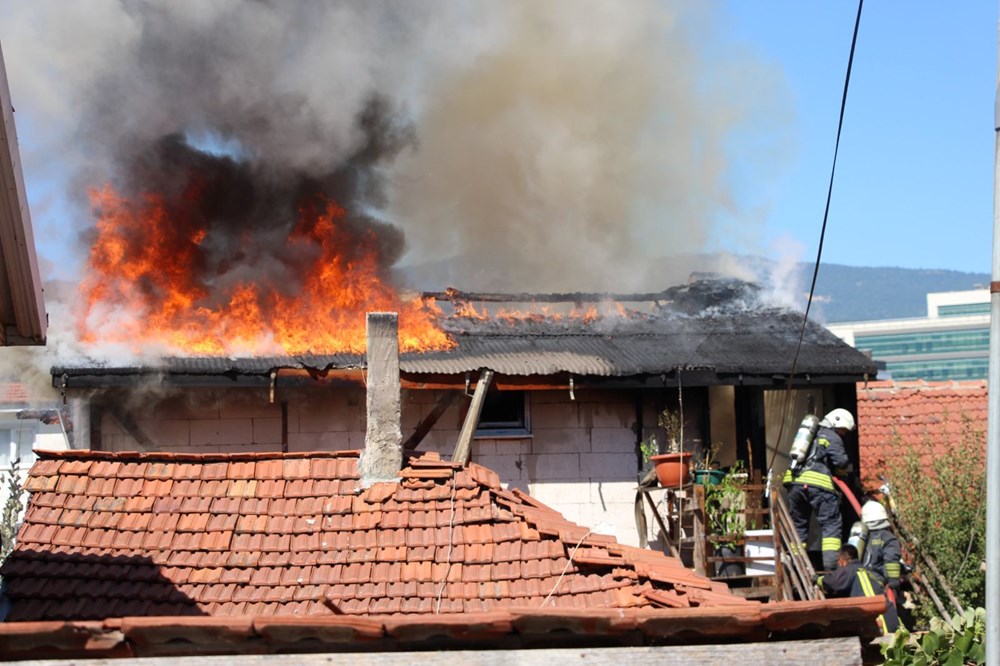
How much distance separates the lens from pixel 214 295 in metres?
14.6

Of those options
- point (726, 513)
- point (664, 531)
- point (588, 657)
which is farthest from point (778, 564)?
point (588, 657)

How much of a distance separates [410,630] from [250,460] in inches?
181

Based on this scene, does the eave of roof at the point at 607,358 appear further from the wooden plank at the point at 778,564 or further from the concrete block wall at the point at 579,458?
the wooden plank at the point at 778,564

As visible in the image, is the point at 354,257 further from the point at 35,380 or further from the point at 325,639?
the point at 325,639

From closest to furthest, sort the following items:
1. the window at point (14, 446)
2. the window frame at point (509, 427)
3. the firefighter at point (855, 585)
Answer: the firefighter at point (855, 585)
the window frame at point (509, 427)
the window at point (14, 446)

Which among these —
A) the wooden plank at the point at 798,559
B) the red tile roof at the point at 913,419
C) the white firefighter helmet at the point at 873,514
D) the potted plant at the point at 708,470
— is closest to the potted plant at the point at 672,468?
the potted plant at the point at 708,470

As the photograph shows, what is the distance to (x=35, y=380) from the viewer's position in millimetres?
13555

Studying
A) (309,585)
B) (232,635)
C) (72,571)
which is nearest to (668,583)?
(309,585)

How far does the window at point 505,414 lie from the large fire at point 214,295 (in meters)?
0.91

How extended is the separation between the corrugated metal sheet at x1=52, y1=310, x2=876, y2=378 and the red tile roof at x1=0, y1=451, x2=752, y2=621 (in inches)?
110

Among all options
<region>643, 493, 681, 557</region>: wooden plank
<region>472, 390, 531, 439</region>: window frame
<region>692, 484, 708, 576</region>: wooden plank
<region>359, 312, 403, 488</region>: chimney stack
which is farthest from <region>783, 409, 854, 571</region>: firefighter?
<region>359, 312, 403, 488</region>: chimney stack

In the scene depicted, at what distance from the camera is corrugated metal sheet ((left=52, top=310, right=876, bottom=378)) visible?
44.1 feet

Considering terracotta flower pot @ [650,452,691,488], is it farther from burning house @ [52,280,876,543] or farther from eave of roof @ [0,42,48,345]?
eave of roof @ [0,42,48,345]

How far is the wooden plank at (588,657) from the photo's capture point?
658 centimetres
